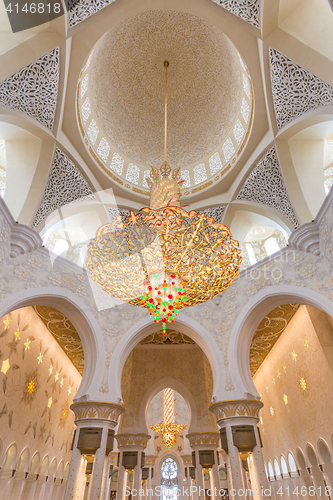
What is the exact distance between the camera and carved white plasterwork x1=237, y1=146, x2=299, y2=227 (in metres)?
7.24

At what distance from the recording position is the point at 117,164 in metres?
9.57

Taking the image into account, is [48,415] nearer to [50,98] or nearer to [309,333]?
[309,333]

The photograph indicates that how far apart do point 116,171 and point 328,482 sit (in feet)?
31.4

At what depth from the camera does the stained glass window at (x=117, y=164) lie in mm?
9422

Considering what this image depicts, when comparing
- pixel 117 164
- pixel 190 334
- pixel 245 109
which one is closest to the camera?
pixel 190 334

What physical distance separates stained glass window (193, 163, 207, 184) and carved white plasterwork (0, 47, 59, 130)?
4679 mm

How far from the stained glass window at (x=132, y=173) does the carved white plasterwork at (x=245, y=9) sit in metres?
5.13

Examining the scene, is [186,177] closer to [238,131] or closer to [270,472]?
[238,131]

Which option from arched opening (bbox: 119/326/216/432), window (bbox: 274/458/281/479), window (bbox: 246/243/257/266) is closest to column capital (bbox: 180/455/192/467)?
window (bbox: 274/458/281/479)

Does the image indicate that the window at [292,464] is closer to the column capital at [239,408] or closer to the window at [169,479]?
the column capital at [239,408]

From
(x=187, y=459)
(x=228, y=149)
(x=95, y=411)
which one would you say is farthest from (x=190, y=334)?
(x=187, y=459)

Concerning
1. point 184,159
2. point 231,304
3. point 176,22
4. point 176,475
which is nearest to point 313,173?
point 231,304

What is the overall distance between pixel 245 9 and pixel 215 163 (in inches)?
172

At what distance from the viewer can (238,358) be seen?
6.86 meters
